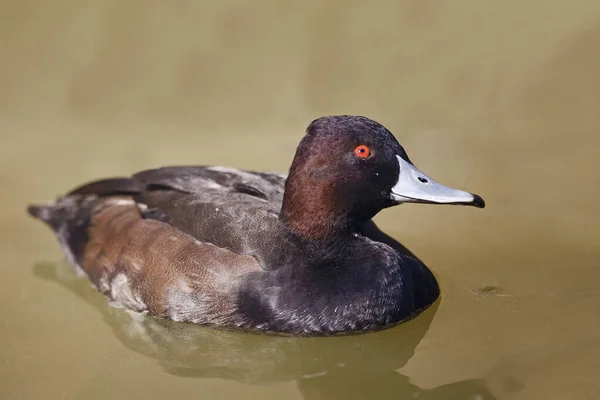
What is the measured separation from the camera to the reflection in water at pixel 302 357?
381cm

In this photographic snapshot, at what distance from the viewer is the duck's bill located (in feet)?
13.5

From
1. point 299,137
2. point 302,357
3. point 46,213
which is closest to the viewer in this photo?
point 302,357

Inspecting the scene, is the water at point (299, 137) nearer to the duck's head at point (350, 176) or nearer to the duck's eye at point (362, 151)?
the duck's head at point (350, 176)

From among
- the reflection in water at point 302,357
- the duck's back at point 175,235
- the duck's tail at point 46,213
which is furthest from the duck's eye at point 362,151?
the duck's tail at point 46,213

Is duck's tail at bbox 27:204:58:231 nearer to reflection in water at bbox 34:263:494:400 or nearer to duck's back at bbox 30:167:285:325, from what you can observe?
duck's back at bbox 30:167:285:325

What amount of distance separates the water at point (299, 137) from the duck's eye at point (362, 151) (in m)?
0.85

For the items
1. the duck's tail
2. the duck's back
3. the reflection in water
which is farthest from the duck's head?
the duck's tail

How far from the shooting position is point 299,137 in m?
6.92

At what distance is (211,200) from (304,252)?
24.4 inches

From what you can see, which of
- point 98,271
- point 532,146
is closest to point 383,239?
point 98,271

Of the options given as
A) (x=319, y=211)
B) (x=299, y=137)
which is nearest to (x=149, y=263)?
(x=319, y=211)

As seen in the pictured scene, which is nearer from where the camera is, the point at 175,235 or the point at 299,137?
the point at 175,235

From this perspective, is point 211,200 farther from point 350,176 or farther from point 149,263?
point 350,176

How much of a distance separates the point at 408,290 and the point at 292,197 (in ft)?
2.32
